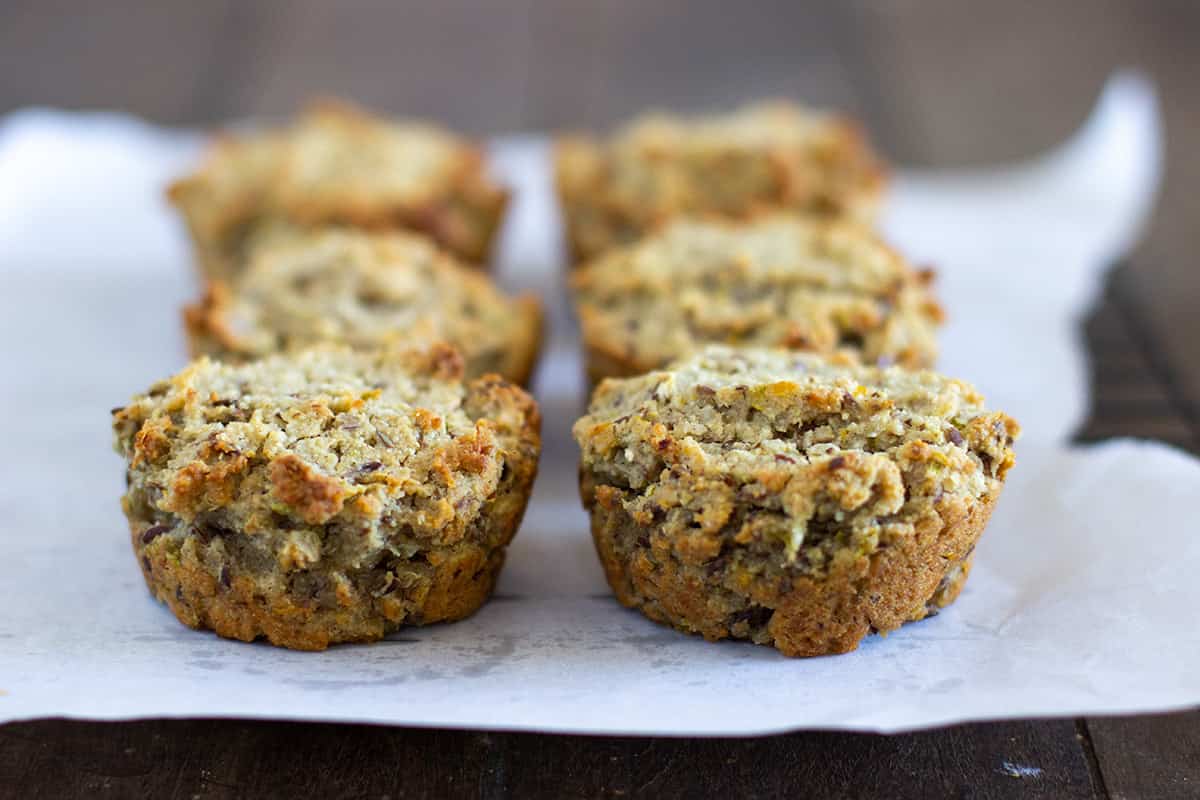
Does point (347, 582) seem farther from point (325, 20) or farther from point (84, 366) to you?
point (325, 20)

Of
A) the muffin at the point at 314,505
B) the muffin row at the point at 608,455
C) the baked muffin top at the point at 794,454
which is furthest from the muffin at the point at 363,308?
the baked muffin top at the point at 794,454

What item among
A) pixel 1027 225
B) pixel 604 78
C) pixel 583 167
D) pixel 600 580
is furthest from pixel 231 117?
pixel 600 580

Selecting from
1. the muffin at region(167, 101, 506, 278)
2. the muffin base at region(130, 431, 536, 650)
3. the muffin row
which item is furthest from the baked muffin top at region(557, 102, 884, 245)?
the muffin base at region(130, 431, 536, 650)

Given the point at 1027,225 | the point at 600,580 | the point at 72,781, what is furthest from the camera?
the point at 1027,225

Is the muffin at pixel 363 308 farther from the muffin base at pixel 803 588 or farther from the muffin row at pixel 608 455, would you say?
the muffin base at pixel 803 588

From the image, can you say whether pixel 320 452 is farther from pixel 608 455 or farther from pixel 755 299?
pixel 755 299

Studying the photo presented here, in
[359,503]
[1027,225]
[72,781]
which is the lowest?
[72,781]

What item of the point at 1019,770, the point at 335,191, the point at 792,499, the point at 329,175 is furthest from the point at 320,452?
the point at 329,175
